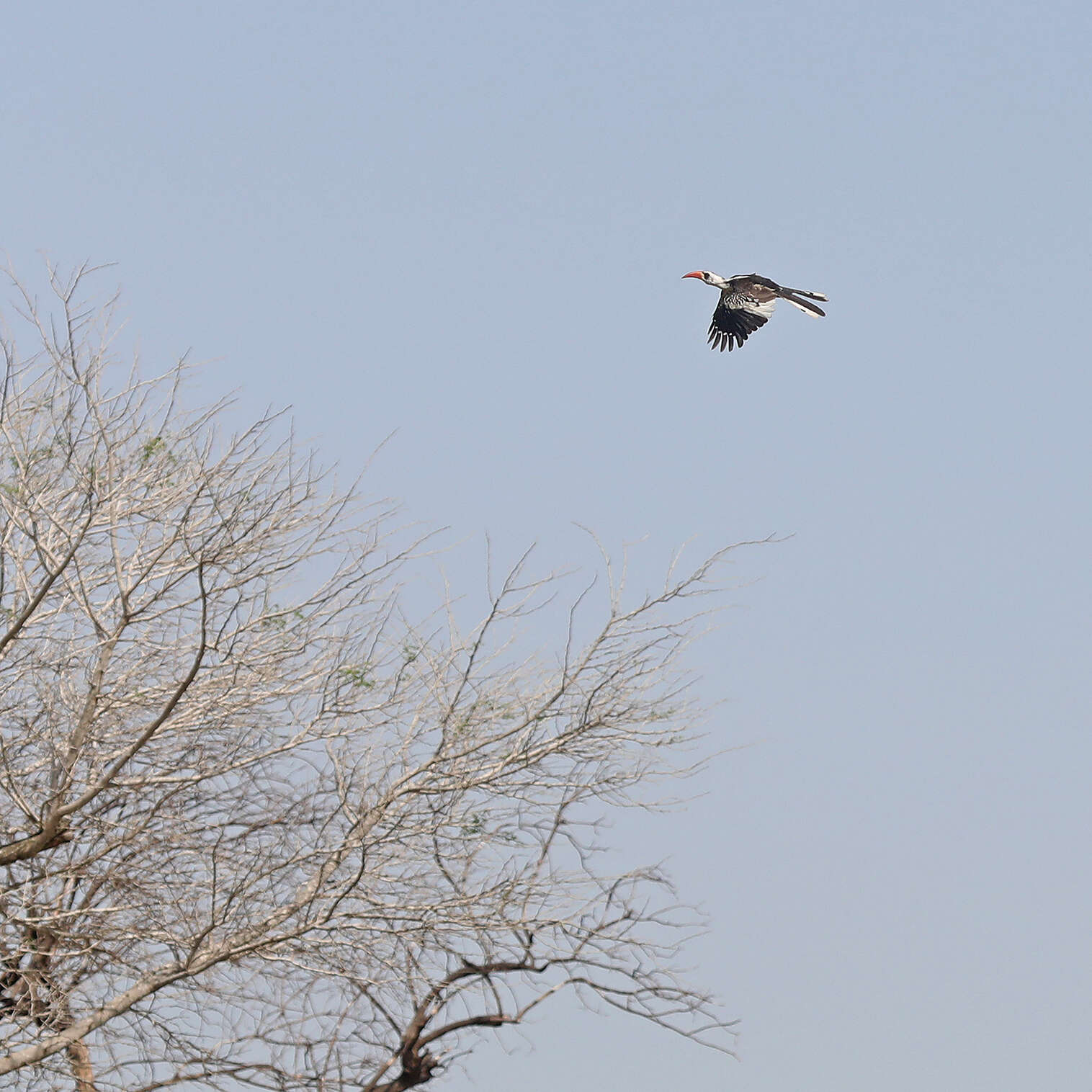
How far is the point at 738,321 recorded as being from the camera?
1530 centimetres

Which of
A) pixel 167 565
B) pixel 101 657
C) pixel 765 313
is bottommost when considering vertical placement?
pixel 101 657

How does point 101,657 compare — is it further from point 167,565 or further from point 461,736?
point 461,736

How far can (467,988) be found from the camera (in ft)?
27.7

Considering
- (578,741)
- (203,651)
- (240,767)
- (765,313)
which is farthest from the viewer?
(765,313)

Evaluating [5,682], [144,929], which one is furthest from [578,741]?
[5,682]

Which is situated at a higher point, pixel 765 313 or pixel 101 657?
pixel 765 313

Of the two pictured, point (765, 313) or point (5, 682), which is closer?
point (5, 682)

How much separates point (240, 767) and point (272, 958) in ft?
4.17

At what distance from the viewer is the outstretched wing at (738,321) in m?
15.2

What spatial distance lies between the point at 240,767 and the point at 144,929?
3.43 ft

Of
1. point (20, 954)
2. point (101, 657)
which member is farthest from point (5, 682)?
point (20, 954)

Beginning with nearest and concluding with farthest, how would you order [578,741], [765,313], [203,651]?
[203,651] < [578,741] < [765,313]

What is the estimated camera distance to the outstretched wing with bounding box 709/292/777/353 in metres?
15.2

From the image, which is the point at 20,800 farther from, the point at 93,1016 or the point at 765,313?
the point at 765,313
